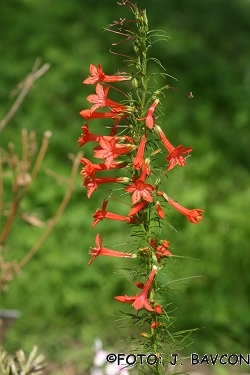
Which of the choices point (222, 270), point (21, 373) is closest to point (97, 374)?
point (21, 373)

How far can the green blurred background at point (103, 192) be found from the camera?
3.59 meters

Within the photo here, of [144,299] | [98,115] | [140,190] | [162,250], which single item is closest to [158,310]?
[144,299]

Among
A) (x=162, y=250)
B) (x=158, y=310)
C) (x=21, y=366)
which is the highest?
(x=162, y=250)

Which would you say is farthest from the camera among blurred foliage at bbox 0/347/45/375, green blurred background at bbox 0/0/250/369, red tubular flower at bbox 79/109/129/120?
green blurred background at bbox 0/0/250/369

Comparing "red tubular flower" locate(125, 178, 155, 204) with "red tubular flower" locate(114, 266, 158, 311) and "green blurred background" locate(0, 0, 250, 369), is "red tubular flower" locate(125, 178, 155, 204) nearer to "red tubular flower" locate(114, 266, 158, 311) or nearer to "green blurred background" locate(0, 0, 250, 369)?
"red tubular flower" locate(114, 266, 158, 311)

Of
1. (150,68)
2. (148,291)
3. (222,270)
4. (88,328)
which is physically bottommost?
(88,328)

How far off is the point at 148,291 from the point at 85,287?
88.8 inches

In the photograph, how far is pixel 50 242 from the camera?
13.3 ft

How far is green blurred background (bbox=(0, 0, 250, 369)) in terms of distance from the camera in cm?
359

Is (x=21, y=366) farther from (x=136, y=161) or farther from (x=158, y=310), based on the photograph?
(x=136, y=161)

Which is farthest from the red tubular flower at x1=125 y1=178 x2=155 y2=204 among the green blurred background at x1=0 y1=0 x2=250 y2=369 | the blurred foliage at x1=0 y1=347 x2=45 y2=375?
the green blurred background at x1=0 y1=0 x2=250 y2=369

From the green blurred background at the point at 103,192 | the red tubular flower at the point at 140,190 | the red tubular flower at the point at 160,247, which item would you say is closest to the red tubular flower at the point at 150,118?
the red tubular flower at the point at 140,190

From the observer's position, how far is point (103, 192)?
4477 millimetres

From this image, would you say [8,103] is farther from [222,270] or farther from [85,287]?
[222,270]
